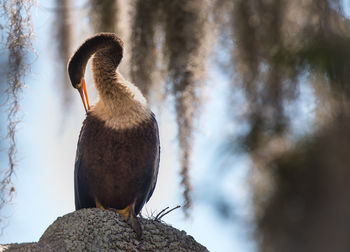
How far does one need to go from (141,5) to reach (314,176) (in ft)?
6.09

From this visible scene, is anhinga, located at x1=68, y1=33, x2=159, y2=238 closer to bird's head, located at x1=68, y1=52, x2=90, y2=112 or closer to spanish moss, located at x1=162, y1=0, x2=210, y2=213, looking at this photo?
bird's head, located at x1=68, y1=52, x2=90, y2=112

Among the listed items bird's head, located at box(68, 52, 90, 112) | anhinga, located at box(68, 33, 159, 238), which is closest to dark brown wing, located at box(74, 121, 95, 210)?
anhinga, located at box(68, 33, 159, 238)

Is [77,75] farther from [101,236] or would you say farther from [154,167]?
[101,236]

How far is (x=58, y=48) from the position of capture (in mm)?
2617

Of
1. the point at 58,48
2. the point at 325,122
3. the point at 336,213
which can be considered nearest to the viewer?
the point at 336,213

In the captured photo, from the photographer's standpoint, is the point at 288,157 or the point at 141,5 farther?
the point at 141,5

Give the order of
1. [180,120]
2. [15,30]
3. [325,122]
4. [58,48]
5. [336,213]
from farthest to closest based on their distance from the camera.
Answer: [58,48], [180,120], [15,30], [325,122], [336,213]

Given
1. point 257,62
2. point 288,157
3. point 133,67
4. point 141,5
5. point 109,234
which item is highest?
point 141,5

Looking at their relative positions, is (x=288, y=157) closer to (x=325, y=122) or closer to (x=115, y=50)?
(x=325, y=122)

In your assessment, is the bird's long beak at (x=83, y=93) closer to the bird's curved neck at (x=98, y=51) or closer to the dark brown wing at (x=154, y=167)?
the bird's curved neck at (x=98, y=51)

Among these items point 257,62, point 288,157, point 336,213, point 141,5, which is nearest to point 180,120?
point 141,5

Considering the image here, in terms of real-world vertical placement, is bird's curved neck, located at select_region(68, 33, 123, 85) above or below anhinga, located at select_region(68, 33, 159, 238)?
above

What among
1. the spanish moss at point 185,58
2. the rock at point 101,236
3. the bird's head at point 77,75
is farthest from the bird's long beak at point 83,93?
the rock at point 101,236

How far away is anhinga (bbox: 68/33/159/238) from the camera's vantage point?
2.26 meters
